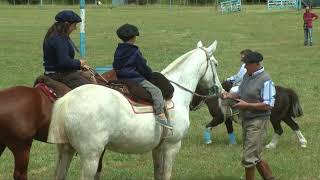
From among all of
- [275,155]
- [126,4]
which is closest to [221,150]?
[275,155]

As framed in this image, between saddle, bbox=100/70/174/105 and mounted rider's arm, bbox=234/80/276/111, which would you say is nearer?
saddle, bbox=100/70/174/105

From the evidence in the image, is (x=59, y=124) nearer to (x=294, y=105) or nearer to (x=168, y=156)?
(x=168, y=156)

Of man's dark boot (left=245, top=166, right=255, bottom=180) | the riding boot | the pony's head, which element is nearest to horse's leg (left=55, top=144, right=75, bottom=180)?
the pony's head

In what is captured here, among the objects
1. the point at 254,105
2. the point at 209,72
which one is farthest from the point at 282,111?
the point at 254,105

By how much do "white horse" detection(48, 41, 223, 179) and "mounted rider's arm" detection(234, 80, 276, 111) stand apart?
805 millimetres

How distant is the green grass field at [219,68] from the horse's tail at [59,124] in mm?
2656

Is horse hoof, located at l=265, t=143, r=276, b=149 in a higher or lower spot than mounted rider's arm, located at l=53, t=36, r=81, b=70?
lower

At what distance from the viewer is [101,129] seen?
725 cm

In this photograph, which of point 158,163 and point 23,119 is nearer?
point 23,119

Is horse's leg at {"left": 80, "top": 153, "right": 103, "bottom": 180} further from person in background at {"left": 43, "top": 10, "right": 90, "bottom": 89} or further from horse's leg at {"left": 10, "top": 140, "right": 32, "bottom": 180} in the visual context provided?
person in background at {"left": 43, "top": 10, "right": 90, "bottom": 89}

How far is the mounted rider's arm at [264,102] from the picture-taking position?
27.9ft

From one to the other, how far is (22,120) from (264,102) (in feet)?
10.7

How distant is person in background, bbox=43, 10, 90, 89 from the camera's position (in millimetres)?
8445

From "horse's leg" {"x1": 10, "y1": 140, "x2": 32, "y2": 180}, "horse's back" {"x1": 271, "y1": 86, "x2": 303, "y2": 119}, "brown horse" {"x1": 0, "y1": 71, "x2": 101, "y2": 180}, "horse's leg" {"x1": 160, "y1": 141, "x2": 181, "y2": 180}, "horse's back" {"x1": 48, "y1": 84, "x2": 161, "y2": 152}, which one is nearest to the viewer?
"horse's back" {"x1": 48, "y1": 84, "x2": 161, "y2": 152}
